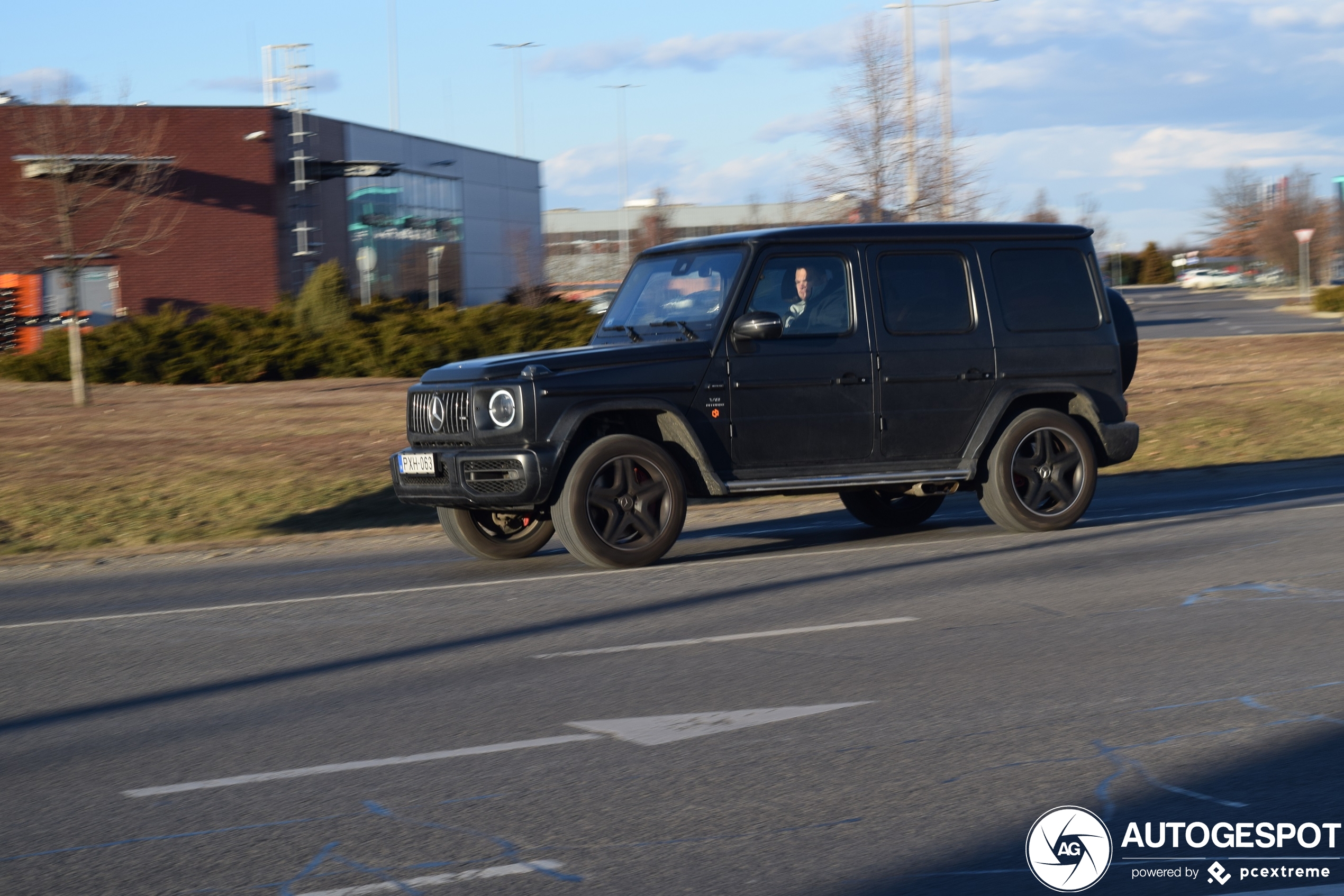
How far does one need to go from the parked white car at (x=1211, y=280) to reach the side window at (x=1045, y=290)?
99515 mm

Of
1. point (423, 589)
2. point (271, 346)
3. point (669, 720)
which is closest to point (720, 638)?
point (669, 720)

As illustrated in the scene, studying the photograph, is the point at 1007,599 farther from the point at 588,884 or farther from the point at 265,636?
the point at 588,884

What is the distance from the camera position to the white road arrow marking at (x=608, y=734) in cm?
473

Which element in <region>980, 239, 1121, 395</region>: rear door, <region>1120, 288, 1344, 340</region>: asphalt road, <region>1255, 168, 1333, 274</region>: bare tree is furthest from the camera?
<region>1255, 168, 1333, 274</region>: bare tree

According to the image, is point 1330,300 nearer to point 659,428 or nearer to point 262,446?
point 262,446

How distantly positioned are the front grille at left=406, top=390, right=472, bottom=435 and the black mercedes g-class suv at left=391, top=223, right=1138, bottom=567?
22 mm

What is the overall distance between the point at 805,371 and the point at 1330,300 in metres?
47.7

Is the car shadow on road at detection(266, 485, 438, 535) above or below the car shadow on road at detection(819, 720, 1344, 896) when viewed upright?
below

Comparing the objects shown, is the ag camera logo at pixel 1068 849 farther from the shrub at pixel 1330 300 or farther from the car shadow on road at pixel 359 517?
the shrub at pixel 1330 300

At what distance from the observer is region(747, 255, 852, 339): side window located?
966 centimetres

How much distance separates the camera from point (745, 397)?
9.42 m

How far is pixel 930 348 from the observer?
32.8 feet

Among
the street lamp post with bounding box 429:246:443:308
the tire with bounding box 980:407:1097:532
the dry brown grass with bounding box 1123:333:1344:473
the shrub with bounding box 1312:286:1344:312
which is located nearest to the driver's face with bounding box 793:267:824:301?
the tire with bounding box 980:407:1097:532
